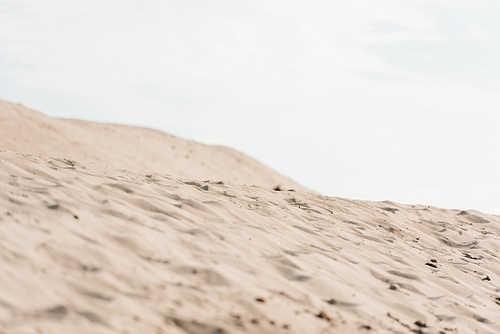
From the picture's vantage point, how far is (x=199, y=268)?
9.62ft

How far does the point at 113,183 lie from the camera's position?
4375 mm

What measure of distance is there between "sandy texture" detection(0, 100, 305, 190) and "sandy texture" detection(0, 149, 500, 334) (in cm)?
654

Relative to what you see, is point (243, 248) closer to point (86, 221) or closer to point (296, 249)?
point (296, 249)

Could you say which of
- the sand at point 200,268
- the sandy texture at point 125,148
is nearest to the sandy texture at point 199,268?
the sand at point 200,268

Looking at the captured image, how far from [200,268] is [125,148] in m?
13.1

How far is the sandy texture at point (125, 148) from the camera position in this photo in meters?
12.2

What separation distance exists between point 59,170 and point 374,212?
4.07 m

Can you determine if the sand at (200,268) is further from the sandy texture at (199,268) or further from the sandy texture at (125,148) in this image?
the sandy texture at (125,148)

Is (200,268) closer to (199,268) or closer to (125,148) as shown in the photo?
(199,268)

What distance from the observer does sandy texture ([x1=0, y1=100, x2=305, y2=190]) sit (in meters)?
12.2

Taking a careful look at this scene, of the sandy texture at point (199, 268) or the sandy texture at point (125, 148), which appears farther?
the sandy texture at point (125, 148)

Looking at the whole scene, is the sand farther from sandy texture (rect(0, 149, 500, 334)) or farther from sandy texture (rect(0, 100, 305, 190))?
sandy texture (rect(0, 100, 305, 190))

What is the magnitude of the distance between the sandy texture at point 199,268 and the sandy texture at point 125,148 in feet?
21.5

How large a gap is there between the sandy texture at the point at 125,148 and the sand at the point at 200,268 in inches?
257
